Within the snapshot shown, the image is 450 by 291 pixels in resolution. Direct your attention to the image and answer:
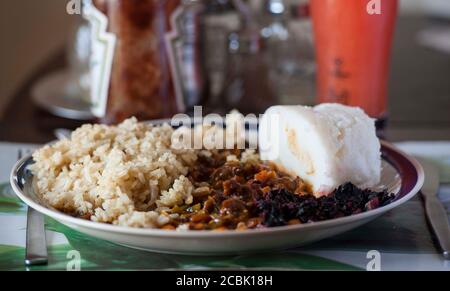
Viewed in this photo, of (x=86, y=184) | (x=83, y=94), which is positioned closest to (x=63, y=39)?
(x=83, y=94)

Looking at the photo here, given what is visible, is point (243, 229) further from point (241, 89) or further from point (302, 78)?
point (302, 78)

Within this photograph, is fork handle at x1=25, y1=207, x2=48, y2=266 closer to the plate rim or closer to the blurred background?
the plate rim

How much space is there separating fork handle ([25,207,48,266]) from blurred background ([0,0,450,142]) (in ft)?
1.50

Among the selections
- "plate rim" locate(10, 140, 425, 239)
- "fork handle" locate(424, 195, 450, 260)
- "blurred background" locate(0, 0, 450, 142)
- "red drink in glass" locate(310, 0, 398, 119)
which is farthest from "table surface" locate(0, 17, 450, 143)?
"plate rim" locate(10, 140, 425, 239)

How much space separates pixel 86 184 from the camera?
93cm

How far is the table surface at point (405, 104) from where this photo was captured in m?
1.44

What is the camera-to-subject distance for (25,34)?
254 cm

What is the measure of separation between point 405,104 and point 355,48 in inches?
14.6

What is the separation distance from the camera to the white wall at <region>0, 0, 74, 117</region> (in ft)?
8.10

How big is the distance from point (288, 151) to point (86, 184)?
0.28 metres

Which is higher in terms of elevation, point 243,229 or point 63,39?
point 63,39

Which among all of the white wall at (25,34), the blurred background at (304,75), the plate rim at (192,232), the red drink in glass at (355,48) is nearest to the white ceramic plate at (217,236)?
the plate rim at (192,232)

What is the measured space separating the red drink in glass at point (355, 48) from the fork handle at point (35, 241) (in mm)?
638
